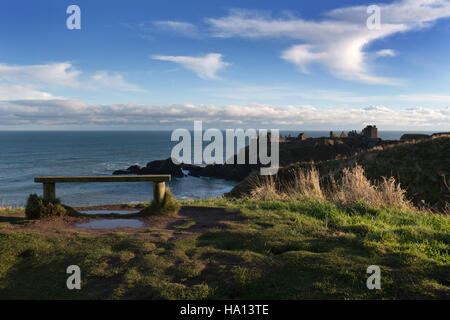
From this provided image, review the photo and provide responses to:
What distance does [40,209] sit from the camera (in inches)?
301

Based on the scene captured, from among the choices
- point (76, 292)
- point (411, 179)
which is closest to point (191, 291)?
point (76, 292)

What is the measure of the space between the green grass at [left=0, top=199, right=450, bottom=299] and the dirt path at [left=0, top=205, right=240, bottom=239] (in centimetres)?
44

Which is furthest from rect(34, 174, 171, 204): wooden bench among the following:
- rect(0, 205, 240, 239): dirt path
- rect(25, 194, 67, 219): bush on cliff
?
rect(0, 205, 240, 239): dirt path

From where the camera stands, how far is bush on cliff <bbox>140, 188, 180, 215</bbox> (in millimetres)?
8414

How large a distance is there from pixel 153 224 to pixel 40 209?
2805mm

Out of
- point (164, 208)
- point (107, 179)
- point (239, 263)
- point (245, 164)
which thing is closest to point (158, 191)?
point (164, 208)

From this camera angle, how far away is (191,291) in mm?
3891

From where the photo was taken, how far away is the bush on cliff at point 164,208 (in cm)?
841

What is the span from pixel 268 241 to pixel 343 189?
20.0 feet

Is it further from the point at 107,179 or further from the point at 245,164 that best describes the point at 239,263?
the point at 245,164

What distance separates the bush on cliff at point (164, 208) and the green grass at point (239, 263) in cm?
232

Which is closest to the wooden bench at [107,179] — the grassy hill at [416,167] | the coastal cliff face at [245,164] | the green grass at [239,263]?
the green grass at [239,263]

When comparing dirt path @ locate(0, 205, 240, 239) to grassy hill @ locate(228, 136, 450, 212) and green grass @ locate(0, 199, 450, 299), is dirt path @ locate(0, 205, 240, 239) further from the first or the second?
grassy hill @ locate(228, 136, 450, 212)
